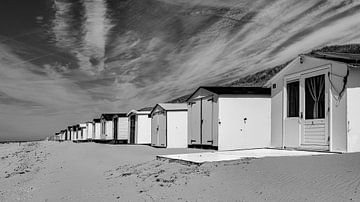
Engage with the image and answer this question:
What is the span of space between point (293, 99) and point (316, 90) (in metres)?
1.46

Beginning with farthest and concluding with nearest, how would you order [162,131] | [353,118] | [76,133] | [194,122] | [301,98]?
1. [76,133]
2. [162,131]
3. [194,122]
4. [301,98]
5. [353,118]

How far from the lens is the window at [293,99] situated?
605 inches

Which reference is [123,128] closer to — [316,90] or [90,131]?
[90,131]

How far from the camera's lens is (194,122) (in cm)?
2245

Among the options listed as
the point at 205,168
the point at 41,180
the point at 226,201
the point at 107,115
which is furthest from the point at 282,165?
the point at 107,115

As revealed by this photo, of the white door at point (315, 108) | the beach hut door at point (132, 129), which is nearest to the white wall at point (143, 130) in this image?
the beach hut door at point (132, 129)

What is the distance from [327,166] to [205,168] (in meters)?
3.22

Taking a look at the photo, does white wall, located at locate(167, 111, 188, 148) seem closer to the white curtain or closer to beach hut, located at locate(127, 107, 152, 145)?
beach hut, located at locate(127, 107, 152, 145)

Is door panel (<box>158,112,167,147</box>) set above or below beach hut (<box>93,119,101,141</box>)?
above

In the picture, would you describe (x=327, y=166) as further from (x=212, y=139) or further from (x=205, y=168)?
(x=212, y=139)

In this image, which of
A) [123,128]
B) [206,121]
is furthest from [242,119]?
[123,128]

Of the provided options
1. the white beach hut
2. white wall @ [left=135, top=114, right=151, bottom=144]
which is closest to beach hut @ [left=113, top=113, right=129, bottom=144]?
white wall @ [left=135, top=114, right=151, bottom=144]

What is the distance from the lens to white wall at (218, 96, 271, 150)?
64.1ft

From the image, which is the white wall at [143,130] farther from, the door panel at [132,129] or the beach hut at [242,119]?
the beach hut at [242,119]
